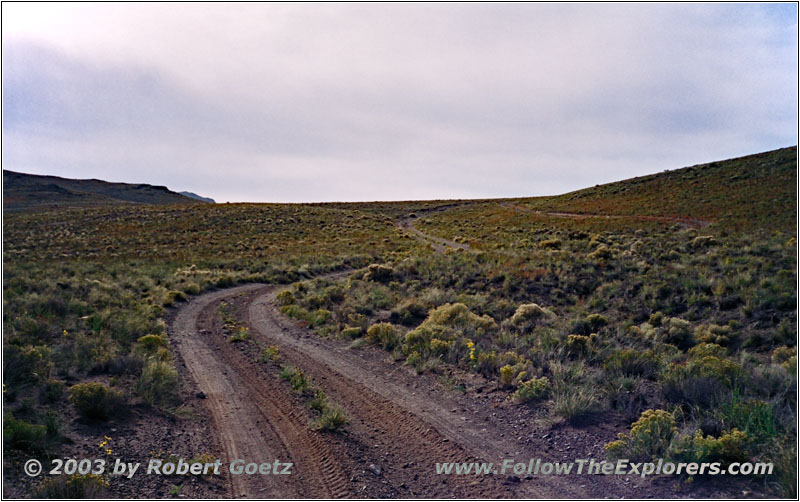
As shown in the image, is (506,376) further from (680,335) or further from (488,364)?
(680,335)

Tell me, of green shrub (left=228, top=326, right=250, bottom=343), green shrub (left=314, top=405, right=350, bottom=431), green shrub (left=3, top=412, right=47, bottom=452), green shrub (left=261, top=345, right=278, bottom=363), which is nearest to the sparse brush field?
green shrub (left=3, top=412, right=47, bottom=452)

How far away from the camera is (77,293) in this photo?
17.5 m

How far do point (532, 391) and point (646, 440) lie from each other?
216cm

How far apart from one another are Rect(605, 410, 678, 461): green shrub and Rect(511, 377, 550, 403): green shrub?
1.71m

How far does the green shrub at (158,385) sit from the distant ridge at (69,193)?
95.0 m

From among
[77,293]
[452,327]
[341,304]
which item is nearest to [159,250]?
[77,293]

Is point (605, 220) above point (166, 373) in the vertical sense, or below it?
above

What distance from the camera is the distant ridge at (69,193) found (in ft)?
300

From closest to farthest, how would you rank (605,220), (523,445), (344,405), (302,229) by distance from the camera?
(523,445) < (344,405) < (605,220) < (302,229)

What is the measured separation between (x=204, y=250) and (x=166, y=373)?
3515 cm

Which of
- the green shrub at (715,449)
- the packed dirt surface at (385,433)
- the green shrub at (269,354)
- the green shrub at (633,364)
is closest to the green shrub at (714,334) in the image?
the green shrub at (633,364)

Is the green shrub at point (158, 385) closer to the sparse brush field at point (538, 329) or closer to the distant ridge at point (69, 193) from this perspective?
the sparse brush field at point (538, 329)

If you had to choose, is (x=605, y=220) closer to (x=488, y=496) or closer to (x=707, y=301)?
(x=707, y=301)

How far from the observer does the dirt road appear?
5.26m
